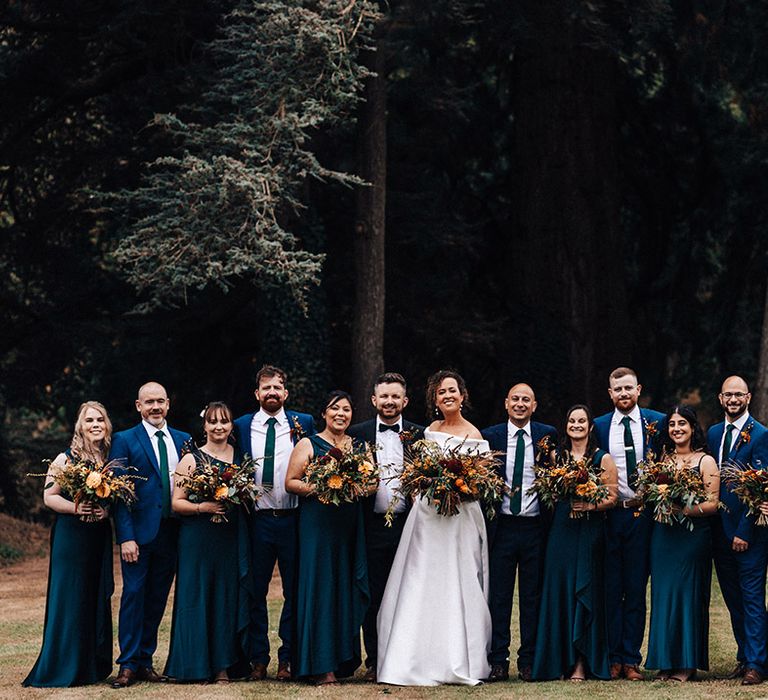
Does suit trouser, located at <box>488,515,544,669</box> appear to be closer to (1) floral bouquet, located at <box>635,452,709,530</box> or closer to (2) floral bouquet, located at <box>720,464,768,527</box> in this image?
(1) floral bouquet, located at <box>635,452,709,530</box>

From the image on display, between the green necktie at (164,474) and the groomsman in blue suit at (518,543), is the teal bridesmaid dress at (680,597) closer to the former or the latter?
the groomsman in blue suit at (518,543)

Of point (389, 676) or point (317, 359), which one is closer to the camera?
point (389, 676)

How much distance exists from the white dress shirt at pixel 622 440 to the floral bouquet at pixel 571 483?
1.35ft

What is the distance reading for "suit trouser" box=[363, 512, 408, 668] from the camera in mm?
10234

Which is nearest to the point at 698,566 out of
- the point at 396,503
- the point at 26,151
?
the point at 396,503

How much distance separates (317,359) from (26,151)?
19.7 feet

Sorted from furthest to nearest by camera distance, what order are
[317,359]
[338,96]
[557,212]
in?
[557,212] < [317,359] < [338,96]

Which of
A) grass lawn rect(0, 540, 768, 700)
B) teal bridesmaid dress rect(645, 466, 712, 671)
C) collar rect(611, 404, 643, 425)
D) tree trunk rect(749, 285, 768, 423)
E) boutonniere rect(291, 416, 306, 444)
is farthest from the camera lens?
tree trunk rect(749, 285, 768, 423)

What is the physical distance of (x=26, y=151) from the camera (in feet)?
72.7

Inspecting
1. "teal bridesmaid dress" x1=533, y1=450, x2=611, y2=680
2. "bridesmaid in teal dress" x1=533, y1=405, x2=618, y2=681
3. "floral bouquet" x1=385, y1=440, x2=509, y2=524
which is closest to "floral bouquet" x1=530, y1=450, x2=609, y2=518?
"bridesmaid in teal dress" x1=533, y1=405, x2=618, y2=681

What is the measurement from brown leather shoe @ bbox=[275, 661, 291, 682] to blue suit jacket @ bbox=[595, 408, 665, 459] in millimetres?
2672

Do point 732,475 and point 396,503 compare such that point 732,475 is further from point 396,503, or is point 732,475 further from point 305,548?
point 305,548

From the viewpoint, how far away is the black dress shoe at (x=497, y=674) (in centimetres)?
1005

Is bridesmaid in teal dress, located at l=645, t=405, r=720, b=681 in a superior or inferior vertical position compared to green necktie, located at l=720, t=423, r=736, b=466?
inferior
